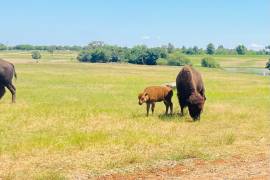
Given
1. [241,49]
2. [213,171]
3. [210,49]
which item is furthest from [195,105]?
[241,49]

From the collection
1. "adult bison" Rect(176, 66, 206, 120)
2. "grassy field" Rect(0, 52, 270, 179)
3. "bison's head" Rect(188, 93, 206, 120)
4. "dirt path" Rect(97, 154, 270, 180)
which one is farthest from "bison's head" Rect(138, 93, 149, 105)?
"dirt path" Rect(97, 154, 270, 180)

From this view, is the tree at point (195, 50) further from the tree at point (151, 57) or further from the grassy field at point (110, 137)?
the grassy field at point (110, 137)

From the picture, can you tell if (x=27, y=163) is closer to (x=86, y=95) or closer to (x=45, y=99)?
(x=45, y=99)

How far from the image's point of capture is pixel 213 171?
33.8 feet

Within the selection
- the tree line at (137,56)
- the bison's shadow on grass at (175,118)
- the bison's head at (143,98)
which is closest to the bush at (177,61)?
the tree line at (137,56)

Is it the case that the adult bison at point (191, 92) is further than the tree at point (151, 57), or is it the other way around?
the tree at point (151, 57)

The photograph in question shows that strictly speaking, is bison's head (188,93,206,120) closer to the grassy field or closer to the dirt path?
the grassy field

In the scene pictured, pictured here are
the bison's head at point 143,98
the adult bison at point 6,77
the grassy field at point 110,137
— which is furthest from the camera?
the adult bison at point 6,77

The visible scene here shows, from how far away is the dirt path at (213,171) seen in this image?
9852mm

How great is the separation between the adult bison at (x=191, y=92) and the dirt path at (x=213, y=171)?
6412 millimetres

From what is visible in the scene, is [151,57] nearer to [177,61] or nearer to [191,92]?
[177,61]

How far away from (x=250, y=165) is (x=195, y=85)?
318 inches

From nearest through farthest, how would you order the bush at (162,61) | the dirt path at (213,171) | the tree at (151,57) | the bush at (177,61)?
1. the dirt path at (213,171)
2. the bush at (162,61)
3. the tree at (151,57)
4. the bush at (177,61)

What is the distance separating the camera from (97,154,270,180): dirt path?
32.3 ft
